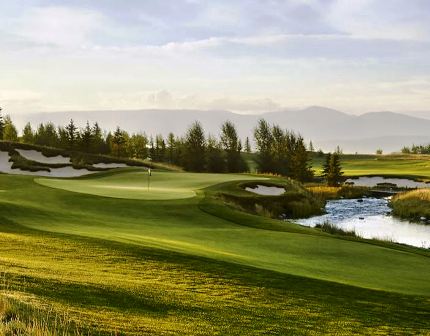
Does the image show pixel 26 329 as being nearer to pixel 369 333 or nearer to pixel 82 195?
pixel 369 333

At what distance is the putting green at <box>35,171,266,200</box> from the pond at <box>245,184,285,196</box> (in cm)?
315

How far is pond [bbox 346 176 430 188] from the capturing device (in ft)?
267

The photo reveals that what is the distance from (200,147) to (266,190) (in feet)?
160

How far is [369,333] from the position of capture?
10773mm

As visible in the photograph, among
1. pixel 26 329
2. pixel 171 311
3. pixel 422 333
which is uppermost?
pixel 26 329

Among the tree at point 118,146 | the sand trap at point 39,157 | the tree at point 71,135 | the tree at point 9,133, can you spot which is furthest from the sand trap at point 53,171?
the tree at point 9,133

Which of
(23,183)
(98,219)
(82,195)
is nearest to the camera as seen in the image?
(98,219)

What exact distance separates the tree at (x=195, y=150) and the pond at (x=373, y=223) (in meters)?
34.5

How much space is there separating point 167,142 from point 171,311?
11193cm

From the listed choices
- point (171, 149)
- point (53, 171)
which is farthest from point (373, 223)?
point (171, 149)

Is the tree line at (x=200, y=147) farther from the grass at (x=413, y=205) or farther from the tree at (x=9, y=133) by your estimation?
the grass at (x=413, y=205)

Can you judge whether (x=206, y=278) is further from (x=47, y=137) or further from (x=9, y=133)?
(x=9, y=133)

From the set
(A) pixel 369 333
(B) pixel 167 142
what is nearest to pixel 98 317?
(A) pixel 369 333

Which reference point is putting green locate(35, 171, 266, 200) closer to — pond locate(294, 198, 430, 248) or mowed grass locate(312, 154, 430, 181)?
pond locate(294, 198, 430, 248)
